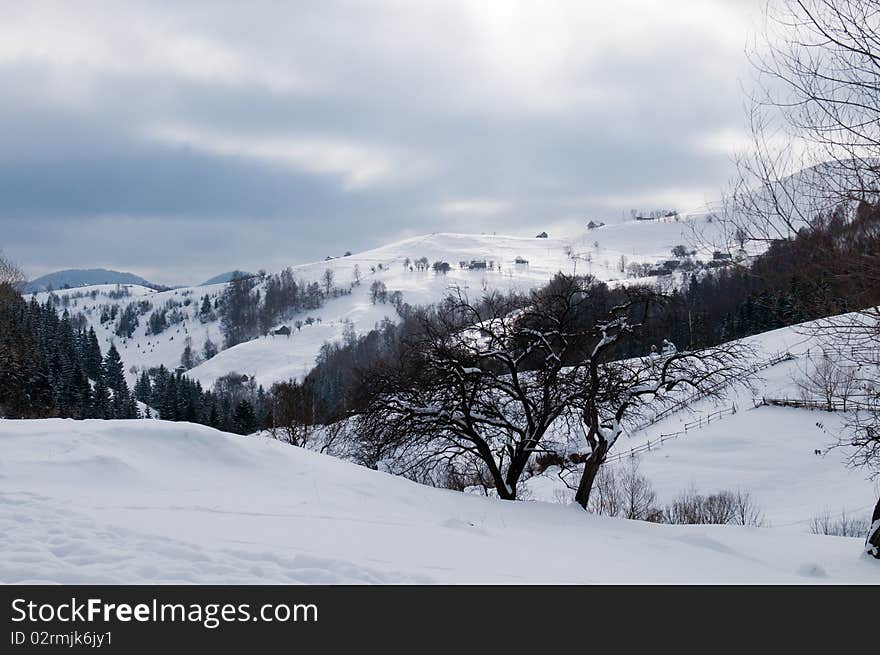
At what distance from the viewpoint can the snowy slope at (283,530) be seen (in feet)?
18.8

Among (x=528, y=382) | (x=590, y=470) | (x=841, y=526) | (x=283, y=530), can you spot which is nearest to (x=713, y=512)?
(x=841, y=526)

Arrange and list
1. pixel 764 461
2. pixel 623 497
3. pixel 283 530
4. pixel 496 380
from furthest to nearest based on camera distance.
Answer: pixel 764 461, pixel 623 497, pixel 496 380, pixel 283 530

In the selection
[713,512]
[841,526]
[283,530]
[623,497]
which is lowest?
[623,497]

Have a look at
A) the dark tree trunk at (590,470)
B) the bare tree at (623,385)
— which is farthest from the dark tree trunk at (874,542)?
the dark tree trunk at (590,470)

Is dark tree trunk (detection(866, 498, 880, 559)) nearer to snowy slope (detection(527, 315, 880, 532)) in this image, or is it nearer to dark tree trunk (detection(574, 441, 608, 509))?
dark tree trunk (detection(574, 441, 608, 509))

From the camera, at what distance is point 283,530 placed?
7.02 metres

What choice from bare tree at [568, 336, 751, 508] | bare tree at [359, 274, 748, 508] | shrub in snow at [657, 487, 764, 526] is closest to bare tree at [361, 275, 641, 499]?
bare tree at [359, 274, 748, 508]

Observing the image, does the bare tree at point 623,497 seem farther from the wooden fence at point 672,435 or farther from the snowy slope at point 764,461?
the wooden fence at point 672,435

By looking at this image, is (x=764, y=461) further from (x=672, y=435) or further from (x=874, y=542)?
(x=874, y=542)

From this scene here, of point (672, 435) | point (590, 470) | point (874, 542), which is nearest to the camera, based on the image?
point (874, 542)

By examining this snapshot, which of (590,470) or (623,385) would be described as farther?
(590,470)

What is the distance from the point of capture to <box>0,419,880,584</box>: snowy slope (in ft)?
18.8
